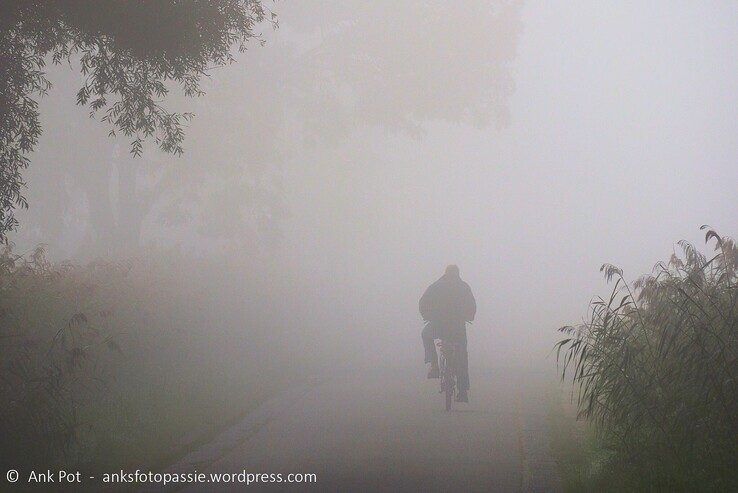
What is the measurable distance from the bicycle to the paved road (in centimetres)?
29

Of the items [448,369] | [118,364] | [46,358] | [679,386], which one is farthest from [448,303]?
[46,358]

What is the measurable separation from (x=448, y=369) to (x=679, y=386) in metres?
6.06

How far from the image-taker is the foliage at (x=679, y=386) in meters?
7.54

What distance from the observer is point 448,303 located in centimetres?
1469

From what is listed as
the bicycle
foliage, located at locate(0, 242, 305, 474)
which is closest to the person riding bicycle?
the bicycle

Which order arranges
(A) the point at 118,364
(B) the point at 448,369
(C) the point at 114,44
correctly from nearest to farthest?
1. (C) the point at 114,44
2. (A) the point at 118,364
3. (B) the point at 448,369

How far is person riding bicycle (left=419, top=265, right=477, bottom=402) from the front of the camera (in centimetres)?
1457

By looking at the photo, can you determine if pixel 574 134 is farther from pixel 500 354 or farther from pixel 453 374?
pixel 453 374

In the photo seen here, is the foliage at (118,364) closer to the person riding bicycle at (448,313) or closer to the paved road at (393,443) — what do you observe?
the paved road at (393,443)

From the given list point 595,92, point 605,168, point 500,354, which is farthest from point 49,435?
point 595,92

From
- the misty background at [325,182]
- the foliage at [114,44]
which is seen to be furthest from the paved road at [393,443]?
the misty background at [325,182]

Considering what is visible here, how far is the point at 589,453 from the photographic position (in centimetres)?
951

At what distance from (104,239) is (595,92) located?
138314 mm

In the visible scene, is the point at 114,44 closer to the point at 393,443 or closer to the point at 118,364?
the point at 118,364
